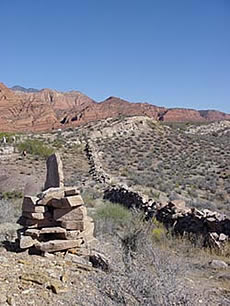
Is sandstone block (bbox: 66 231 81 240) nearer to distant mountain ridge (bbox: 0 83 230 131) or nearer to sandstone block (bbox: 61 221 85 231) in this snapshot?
sandstone block (bbox: 61 221 85 231)

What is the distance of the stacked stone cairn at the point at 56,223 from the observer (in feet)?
22.4

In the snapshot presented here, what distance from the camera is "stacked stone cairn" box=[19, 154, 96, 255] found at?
682cm

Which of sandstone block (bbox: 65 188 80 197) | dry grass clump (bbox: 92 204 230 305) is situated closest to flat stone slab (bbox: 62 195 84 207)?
sandstone block (bbox: 65 188 80 197)

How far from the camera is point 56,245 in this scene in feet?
22.0

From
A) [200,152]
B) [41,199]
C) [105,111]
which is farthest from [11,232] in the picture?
[105,111]

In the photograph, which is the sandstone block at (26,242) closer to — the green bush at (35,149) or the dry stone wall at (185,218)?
the dry stone wall at (185,218)

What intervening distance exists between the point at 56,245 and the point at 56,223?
0.60 metres

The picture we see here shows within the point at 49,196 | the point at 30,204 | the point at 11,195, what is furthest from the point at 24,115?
the point at 49,196

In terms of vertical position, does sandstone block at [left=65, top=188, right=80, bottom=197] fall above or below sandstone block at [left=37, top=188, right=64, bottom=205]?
above

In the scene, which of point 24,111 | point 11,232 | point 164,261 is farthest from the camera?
point 24,111

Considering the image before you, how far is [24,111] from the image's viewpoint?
66.4 metres

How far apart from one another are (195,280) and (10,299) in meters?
3.08

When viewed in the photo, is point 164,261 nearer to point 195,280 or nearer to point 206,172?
point 195,280

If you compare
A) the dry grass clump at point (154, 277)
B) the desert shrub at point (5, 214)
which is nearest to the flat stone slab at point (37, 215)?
the dry grass clump at point (154, 277)
